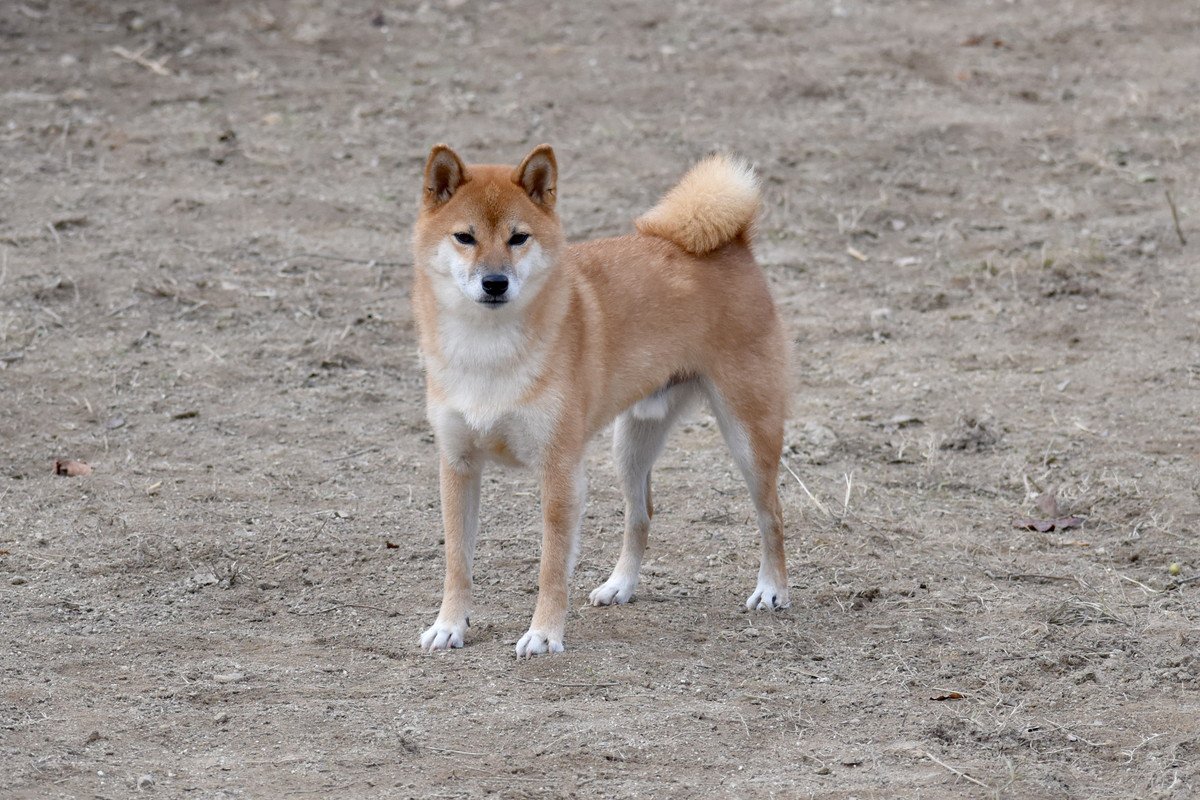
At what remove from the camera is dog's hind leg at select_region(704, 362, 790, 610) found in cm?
504

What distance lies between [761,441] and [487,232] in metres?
1.22

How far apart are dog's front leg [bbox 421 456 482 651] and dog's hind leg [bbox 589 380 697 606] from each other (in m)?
0.57

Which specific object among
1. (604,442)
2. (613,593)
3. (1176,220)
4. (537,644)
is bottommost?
(604,442)

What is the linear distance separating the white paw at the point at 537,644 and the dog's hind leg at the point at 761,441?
80 centimetres

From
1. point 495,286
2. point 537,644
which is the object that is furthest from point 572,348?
point 537,644

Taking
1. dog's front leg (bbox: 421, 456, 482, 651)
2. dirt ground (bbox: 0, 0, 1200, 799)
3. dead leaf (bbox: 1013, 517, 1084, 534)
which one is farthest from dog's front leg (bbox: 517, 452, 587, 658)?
dead leaf (bbox: 1013, 517, 1084, 534)

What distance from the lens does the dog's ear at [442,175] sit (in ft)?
A: 14.9

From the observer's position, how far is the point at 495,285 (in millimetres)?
4414

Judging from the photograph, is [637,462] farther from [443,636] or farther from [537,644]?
[443,636]

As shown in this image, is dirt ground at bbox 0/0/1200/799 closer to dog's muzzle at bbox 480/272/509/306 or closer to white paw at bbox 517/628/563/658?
white paw at bbox 517/628/563/658

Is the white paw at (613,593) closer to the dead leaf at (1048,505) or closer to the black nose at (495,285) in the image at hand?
the black nose at (495,285)

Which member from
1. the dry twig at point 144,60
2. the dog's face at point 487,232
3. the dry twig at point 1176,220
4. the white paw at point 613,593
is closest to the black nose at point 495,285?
the dog's face at point 487,232

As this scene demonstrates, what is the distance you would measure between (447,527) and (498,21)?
23.9 feet

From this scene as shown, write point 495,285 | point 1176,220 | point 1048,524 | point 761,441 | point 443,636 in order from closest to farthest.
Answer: point 495,285 → point 443,636 → point 761,441 → point 1048,524 → point 1176,220
